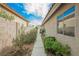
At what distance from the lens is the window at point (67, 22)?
8.29ft

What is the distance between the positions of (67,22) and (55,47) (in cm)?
49

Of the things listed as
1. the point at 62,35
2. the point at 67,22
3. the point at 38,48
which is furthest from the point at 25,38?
the point at 67,22

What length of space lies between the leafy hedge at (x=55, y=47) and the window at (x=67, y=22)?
0.71 feet

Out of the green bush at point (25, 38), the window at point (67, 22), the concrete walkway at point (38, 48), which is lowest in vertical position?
the concrete walkway at point (38, 48)

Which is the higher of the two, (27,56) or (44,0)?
(44,0)

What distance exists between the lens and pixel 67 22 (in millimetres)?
2666

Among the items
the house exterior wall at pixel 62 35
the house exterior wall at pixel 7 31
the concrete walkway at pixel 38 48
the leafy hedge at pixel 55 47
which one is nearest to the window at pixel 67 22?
the house exterior wall at pixel 62 35

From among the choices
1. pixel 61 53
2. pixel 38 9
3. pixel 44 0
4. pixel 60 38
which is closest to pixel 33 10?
pixel 38 9

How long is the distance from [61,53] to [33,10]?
0.92 m

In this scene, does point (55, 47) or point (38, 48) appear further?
point (38, 48)

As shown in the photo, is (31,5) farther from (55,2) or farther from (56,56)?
(56,56)

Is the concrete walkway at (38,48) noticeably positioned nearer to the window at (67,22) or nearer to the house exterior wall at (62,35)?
the house exterior wall at (62,35)

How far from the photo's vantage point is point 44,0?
8.92 feet

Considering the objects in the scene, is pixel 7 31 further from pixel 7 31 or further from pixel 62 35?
pixel 62 35
